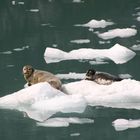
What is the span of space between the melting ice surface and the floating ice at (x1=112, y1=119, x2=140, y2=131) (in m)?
0.28

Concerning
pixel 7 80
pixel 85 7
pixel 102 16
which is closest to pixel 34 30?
pixel 102 16

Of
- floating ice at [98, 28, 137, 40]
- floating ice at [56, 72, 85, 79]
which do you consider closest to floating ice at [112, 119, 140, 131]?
floating ice at [56, 72, 85, 79]

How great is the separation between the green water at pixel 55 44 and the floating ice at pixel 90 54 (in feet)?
0.42

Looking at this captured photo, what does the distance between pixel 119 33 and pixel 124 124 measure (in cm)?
454

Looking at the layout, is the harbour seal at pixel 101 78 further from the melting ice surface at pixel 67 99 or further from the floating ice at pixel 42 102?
the floating ice at pixel 42 102

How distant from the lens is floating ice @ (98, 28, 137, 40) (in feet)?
35.2

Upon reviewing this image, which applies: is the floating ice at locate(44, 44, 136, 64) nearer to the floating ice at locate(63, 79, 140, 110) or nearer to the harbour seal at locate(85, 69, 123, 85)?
the harbour seal at locate(85, 69, 123, 85)

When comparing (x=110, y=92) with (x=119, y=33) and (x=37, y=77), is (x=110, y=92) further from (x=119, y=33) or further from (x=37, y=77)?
(x=119, y=33)

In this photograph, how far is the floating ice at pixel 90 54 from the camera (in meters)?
9.29

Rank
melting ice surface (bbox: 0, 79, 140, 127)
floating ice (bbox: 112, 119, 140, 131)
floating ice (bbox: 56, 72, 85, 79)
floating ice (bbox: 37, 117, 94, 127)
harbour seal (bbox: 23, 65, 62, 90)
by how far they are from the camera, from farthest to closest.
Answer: floating ice (bbox: 56, 72, 85, 79)
harbour seal (bbox: 23, 65, 62, 90)
melting ice surface (bbox: 0, 79, 140, 127)
floating ice (bbox: 37, 117, 94, 127)
floating ice (bbox: 112, 119, 140, 131)

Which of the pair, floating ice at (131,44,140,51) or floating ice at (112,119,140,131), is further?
floating ice at (131,44,140,51)

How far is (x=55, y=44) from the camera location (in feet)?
34.2

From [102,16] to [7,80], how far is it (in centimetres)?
474

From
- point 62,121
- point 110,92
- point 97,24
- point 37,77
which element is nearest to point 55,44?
point 97,24
